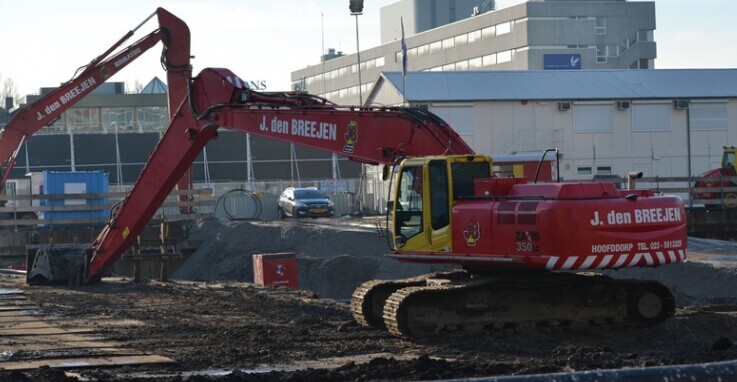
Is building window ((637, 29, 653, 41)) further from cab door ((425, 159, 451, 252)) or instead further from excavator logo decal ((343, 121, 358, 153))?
cab door ((425, 159, 451, 252))

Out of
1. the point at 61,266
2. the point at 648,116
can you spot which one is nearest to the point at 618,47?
the point at 648,116

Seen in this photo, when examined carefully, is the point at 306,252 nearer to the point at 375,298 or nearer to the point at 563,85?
the point at 375,298

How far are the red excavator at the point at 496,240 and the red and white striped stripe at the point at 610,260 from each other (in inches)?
0.6

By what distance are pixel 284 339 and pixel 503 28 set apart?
7490cm

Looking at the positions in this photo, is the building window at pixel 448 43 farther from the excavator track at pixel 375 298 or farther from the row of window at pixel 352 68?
the excavator track at pixel 375 298

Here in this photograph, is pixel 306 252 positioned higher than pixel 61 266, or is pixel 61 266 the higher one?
pixel 61 266

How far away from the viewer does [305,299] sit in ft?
72.1

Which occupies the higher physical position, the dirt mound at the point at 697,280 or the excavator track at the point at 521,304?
the excavator track at the point at 521,304

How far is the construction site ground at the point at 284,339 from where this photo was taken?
12836mm

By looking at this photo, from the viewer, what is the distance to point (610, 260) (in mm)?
15719

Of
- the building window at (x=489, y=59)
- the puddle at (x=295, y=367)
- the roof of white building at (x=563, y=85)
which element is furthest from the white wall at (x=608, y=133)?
the puddle at (x=295, y=367)

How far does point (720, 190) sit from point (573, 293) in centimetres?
2447

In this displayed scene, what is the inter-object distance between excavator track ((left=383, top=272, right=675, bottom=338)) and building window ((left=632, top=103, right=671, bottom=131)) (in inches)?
1543

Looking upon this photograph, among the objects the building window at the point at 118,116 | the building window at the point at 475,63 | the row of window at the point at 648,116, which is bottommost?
the row of window at the point at 648,116
